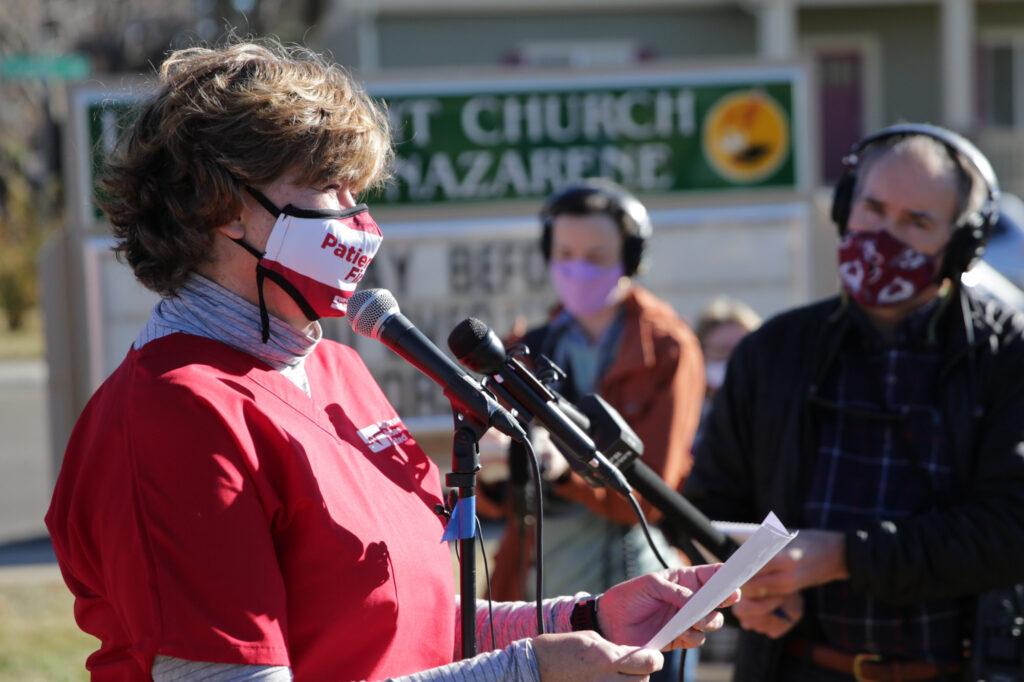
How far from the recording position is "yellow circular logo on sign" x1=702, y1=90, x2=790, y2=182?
7738 mm

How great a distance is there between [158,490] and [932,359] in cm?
192

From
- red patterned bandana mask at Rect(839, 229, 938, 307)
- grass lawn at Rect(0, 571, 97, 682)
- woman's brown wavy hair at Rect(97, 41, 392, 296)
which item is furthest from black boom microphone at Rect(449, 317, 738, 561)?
grass lawn at Rect(0, 571, 97, 682)

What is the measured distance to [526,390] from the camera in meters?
2.21

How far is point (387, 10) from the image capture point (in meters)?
18.1

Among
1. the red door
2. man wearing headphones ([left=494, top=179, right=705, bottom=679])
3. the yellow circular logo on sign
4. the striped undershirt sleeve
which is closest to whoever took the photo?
the striped undershirt sleeve

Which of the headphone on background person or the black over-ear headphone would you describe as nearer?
the black over-ear headphone

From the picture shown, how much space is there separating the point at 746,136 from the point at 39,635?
192 inches

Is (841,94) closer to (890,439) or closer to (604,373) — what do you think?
(604,373)

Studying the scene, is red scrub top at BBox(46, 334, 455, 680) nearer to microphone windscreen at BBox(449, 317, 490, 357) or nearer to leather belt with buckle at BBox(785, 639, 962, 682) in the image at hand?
microphone windscreen at BBox(449, 317, 490, 357)

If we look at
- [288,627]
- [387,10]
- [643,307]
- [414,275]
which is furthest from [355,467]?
[387,10]

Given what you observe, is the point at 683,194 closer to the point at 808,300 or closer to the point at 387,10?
the point at 808,300

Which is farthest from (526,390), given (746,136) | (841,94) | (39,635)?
(841,94)

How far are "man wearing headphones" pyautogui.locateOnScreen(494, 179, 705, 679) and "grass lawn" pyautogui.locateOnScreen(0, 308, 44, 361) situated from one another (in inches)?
653

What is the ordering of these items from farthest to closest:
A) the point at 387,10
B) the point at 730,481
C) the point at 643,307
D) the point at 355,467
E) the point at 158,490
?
the point at 387,10, the point at 643,307, the point at 730,481, the point at 355,467, the point at 158,490
